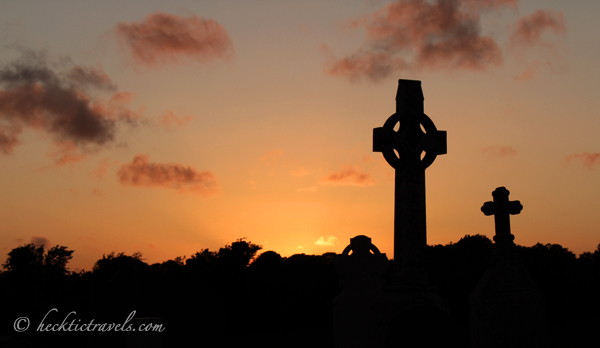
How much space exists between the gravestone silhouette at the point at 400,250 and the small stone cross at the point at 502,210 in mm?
1921

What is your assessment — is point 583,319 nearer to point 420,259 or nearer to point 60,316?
point 420,259

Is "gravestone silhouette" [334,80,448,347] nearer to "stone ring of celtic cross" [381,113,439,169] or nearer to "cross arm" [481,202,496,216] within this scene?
"stone ring of celtic cross" [381,113,439,169]

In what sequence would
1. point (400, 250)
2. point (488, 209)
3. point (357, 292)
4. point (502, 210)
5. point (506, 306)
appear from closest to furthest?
point (400, 250) → point (357, 292) → point (506, 306) → point (502, 210) → point (488, 209)

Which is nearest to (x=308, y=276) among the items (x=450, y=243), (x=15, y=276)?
(x=450, y=243)

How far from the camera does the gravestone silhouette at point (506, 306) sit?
444 inches

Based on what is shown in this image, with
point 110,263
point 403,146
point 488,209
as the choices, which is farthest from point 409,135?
point 110,263

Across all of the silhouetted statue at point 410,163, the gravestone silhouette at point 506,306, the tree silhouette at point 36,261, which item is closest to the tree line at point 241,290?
the tree silhouette at point 36,261

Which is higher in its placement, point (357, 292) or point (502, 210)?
point (502, 210)

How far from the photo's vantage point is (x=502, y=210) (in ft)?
39.2

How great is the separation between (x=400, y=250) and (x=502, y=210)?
9.77 feet

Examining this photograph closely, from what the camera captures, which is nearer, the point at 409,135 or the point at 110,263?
the point at 409,135

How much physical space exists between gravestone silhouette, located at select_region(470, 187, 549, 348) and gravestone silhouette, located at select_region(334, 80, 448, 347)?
5.09 feet

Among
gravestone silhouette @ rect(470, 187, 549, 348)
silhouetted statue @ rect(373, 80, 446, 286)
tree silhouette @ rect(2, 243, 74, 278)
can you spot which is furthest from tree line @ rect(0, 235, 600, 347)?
silhouetted statue @ rect(373, 80, 446, 286)

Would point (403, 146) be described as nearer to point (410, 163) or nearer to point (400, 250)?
point (410, 163)
